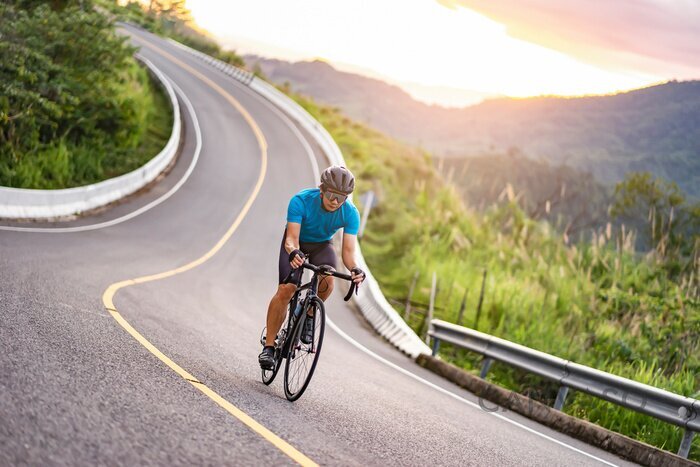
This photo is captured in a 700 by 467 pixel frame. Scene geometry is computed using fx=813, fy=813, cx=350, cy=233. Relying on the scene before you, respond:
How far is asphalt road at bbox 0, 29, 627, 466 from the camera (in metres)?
5.10

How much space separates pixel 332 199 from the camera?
7.28 metres

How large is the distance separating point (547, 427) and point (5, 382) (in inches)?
278

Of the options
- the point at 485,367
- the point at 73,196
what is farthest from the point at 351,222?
the point at 73,196

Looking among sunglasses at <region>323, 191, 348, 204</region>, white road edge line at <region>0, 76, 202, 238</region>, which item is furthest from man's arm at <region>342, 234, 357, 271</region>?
white road edge line at <region>0, 76, 202, 238</region>

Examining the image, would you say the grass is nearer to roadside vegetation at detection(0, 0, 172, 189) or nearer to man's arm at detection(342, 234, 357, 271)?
roadside vegetation at detection(0, 0, 172, 189)

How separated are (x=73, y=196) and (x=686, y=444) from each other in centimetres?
1582

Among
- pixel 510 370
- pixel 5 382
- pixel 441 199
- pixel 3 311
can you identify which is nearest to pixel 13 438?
pixel 5 382

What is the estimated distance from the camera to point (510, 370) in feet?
45.0

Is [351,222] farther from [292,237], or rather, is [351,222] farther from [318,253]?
[292,237]

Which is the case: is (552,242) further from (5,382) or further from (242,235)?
(5,382)

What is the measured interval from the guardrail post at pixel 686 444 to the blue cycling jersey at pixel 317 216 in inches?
181

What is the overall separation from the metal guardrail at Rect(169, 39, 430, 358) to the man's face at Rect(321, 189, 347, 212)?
724 centimetres

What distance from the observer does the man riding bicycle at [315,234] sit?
7191 millimetres

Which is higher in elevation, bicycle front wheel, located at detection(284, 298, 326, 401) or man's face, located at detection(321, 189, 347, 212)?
man's face, located at detection(321, 189, 347, 212)
